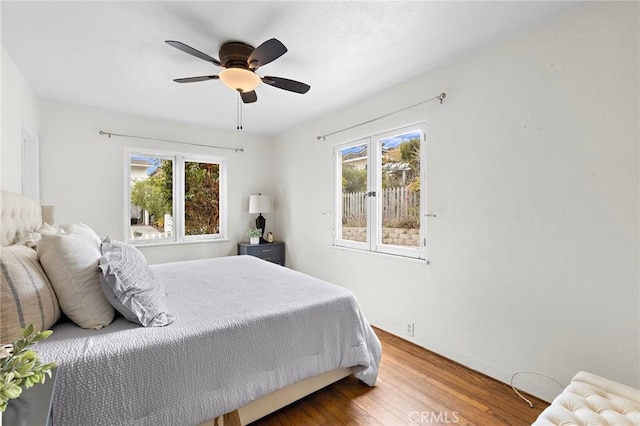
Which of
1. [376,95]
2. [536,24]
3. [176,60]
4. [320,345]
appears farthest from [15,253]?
[536,24]

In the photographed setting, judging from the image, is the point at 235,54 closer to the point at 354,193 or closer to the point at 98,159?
the point at 354,193

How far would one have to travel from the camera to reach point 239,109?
142 inches

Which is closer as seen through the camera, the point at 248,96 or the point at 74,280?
the point at 74,280

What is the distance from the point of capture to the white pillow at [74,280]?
4.46 feet

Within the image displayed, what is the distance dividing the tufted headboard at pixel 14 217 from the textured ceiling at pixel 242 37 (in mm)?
1147

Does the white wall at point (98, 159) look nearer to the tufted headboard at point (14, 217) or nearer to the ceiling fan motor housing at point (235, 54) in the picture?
the tufted headboard at point (14, 217)

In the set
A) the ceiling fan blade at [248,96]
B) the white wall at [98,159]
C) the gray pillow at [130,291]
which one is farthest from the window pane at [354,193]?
the gray pillow at [130,291]

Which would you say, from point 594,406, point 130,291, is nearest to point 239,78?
point 130,291

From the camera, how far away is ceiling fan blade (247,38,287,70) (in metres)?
1.76

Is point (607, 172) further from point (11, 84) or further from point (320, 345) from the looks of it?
point (11, 84)

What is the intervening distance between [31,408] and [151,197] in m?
3.59

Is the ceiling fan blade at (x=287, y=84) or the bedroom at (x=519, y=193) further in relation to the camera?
the ceiling fan blade at (x=287, y=84)

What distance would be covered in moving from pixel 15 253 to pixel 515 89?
3.03 meters

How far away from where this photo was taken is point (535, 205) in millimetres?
1988
